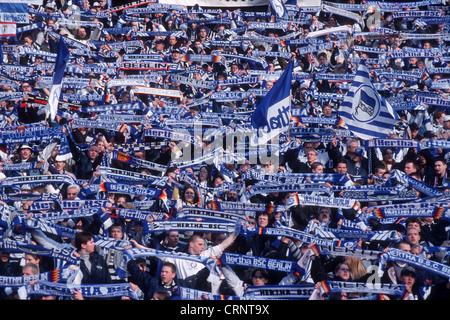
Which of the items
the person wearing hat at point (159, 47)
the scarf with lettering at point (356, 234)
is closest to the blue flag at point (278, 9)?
the person wearing hat at point (159, 47)

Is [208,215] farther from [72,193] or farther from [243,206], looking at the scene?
[72,193]

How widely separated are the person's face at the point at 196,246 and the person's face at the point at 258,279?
2.71 feet

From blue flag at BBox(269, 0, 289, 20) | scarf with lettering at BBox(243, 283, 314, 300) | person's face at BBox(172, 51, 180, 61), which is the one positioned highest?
blue flag at BBox(269, 0, 289, 20)

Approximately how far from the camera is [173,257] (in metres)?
10.0

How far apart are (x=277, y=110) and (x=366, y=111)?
1.53 meters

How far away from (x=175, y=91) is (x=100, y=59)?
2767 mm

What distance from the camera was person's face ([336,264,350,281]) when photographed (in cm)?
995

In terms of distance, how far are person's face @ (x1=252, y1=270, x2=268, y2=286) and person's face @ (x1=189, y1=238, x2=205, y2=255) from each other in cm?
83

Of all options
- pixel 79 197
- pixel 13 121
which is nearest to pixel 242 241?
pixel 79 197

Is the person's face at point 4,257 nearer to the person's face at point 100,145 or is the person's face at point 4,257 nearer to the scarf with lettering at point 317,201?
the person's face at point 100,145

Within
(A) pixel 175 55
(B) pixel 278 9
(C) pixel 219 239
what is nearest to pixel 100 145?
(C) pixel 219 239

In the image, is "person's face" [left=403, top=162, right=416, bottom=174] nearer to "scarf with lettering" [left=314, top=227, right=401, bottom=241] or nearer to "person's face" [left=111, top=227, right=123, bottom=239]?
"scarf with lettering" [left=314, top=227, right=401, bottom=241]

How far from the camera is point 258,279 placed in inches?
398

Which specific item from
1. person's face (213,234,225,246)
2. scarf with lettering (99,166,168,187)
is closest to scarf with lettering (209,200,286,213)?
person's face (213,234,225,246)
